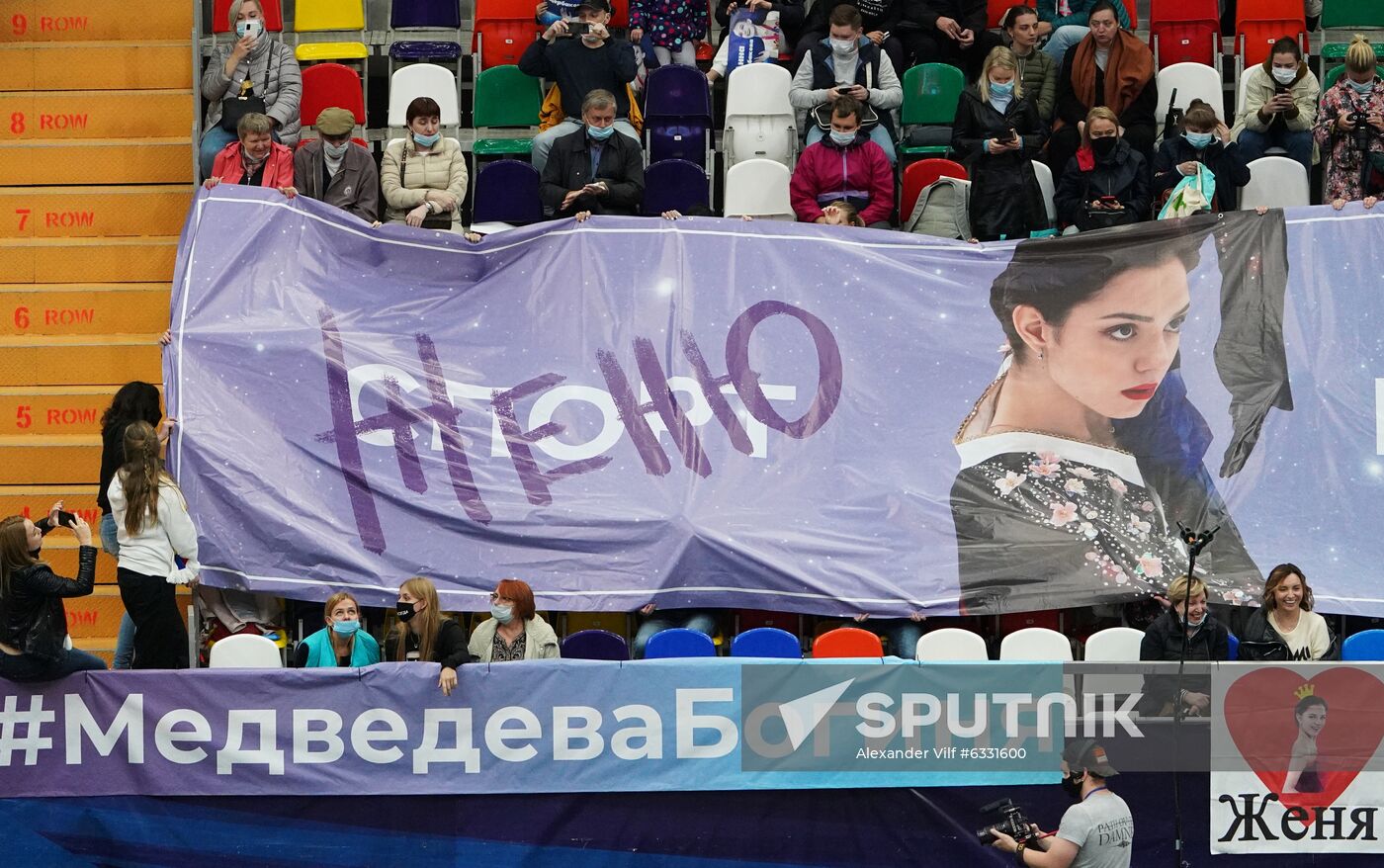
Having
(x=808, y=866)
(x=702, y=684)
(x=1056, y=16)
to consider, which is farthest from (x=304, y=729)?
(x=1056, y=16)

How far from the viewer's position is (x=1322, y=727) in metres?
10.1

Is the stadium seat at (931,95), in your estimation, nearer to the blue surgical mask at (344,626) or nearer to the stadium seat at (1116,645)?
the stadium seat at (1116,645)

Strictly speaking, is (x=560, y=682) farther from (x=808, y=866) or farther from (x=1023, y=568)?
(x=1023, y=568)

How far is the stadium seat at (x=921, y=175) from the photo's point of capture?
13961 mm

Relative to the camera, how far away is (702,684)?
10164mm

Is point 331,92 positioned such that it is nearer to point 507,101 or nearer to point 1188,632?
point 507,101

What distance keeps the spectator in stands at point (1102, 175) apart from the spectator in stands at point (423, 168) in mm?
4131

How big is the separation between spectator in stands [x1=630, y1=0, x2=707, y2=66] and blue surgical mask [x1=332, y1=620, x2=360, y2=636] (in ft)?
20.8

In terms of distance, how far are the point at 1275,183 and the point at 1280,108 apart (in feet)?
1.79

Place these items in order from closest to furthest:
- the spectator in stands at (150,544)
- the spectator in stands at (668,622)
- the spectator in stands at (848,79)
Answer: the spectator in stands at (150,544)
the spectator in stands at (668,622)
the spectator in stands at (848,79)

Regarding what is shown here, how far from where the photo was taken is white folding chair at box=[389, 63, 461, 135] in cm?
1498

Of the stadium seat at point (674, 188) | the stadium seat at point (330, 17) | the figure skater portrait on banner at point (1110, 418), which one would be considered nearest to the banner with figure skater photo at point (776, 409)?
the figure skater portrait on banner at point (1110, 418)

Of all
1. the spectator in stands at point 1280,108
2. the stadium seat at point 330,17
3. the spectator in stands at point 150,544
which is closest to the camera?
the spectator in stands at point 150,544

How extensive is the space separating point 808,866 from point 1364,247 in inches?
216
